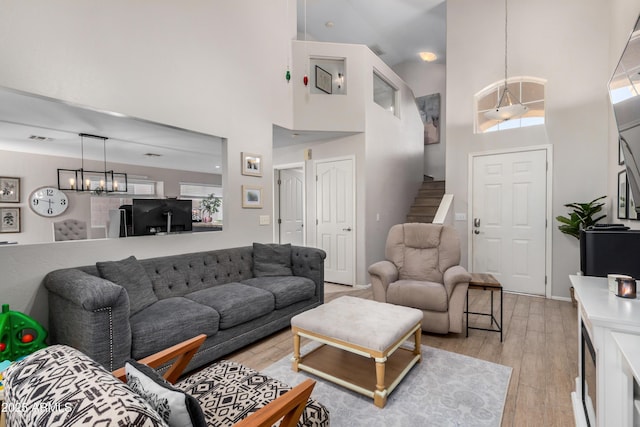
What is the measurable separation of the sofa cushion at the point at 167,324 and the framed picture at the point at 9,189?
491cm

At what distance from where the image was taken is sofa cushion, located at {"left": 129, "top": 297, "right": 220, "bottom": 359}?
2004 millimetres

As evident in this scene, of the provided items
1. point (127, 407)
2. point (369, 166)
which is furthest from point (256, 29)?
point (127, 407)

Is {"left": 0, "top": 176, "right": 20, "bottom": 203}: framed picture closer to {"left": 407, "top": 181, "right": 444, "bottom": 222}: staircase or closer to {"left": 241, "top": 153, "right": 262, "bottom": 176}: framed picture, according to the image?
{"left": 241, "top": 153, "right": 262, "bottom": 176}: framed picture

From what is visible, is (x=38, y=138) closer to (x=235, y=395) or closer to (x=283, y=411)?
(x=235, y=395)

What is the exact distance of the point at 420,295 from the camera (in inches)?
110

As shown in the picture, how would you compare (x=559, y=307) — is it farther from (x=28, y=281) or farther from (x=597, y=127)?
(x=28, y=281)

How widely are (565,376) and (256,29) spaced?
460cm

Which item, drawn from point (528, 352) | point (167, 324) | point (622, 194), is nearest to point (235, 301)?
point (167, 324)

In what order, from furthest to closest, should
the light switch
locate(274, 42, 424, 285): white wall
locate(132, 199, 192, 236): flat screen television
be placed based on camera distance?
the light switch < locate(274, 42, 424, 285): white wall < locate(132, 199, 192, 236): flat screen television

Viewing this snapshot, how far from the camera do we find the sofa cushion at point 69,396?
62cm

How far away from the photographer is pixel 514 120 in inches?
174

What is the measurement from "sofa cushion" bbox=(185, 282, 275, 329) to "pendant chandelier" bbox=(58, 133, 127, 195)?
167 inches

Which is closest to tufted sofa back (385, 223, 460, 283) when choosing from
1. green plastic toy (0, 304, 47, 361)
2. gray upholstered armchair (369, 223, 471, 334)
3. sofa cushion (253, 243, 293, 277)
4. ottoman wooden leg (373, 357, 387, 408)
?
gray upholstered armchair (369, 223, 471, 334)

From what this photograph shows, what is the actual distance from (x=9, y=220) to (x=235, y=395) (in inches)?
248
